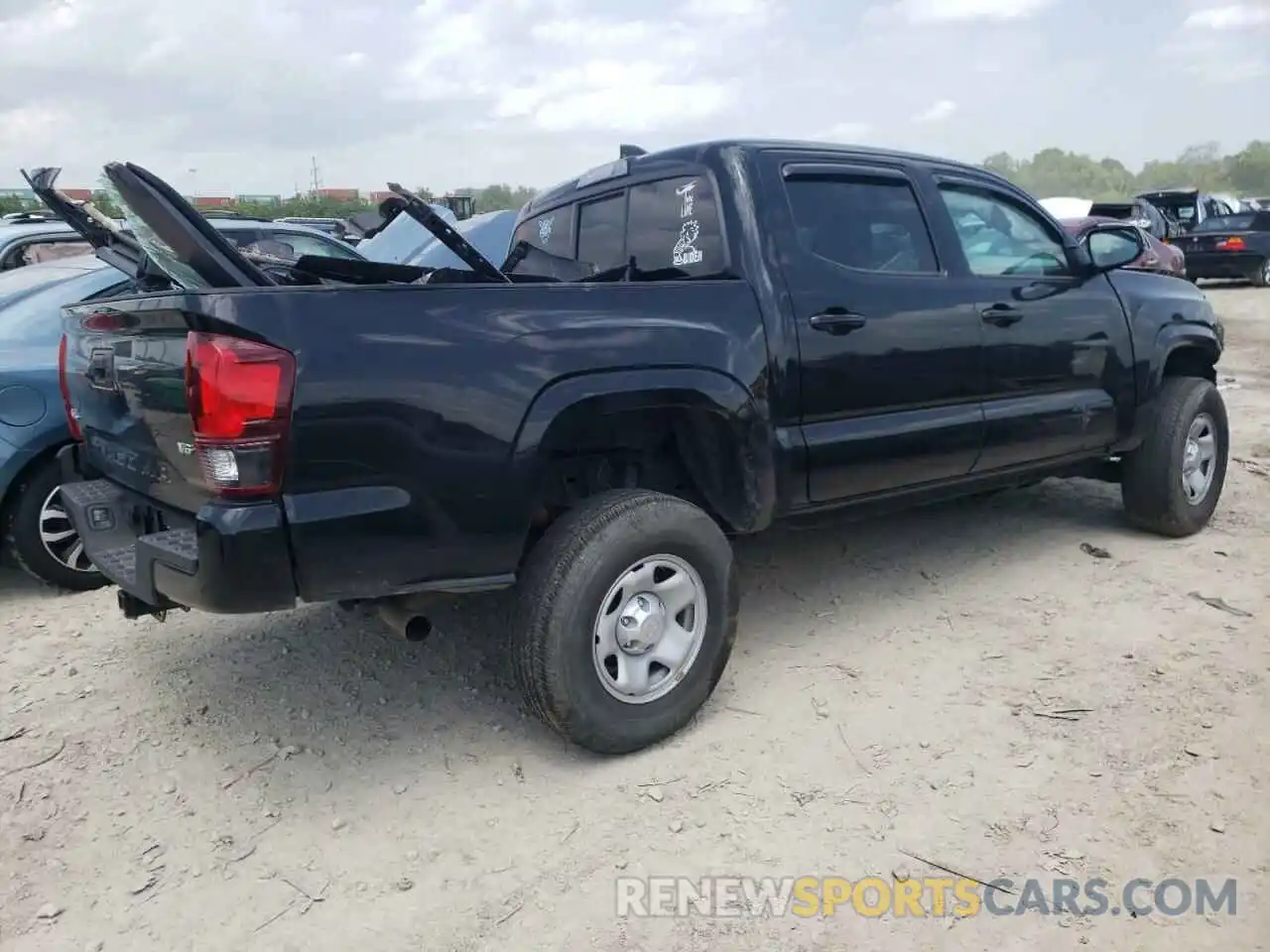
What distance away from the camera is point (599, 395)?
2926mm

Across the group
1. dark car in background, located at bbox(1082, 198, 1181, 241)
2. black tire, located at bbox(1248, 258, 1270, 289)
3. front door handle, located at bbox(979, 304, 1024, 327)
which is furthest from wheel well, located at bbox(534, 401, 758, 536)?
black tire, located at bbox(1248, 258, 1270, 289)

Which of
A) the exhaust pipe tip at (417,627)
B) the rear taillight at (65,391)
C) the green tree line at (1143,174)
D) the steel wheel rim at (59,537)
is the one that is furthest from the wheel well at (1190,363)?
the green tree line at (1143,174)

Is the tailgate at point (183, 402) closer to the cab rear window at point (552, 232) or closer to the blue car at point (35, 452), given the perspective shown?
the blue car at point (35, 452)

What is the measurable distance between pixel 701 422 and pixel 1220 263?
18.6 meters

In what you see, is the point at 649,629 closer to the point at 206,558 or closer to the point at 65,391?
the point at 206,558

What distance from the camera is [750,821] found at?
108 inches

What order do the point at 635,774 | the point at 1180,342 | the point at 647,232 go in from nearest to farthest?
the point at 635,774
the point at 647,232
the point at 1180,342

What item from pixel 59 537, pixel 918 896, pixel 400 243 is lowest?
pixel 918 896

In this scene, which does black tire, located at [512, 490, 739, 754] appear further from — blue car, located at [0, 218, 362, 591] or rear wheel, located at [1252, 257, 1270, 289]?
rear wheel, located at [1252, 257, 1270, 289]

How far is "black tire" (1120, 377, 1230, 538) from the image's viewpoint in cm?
480

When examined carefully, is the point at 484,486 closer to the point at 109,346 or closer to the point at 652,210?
the point at 109,346

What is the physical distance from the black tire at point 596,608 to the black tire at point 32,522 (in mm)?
2744

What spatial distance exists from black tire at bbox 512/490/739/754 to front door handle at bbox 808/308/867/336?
83 centimetres

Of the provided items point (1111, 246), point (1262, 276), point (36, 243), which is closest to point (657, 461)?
point (1111, 246)
